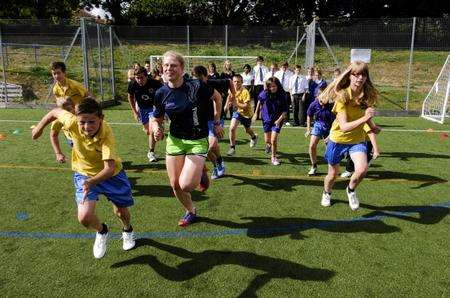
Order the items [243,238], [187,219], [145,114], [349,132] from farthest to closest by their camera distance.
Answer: [145,114], [349,132], [187,219], [243,238]

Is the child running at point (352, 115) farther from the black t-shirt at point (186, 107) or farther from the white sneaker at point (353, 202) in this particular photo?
the black t-shirt at point (186, 107)

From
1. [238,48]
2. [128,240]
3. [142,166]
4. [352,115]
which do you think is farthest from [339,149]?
[238,48]

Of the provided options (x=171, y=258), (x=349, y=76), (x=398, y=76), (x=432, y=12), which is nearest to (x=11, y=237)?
(x=171, y=258)

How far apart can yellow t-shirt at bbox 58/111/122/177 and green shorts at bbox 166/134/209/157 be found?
0.79 meters

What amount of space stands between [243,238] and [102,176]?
190cm

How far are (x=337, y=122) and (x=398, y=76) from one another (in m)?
18.2

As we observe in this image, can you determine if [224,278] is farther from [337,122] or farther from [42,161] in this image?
[42,161]

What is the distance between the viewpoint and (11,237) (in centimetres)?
518

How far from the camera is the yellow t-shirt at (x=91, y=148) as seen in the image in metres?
4.30

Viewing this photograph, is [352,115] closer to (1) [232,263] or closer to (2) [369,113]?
(2) [369,113]

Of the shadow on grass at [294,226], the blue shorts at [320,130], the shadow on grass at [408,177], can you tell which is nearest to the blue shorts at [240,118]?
the blue shorts at [320,130]

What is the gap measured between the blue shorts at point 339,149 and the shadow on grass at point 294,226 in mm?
871

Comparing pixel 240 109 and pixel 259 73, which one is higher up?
pixel 259 73

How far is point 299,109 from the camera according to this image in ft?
48.7
